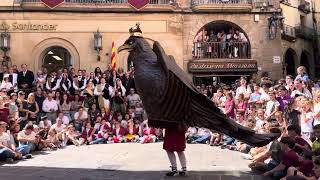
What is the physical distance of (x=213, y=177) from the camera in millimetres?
8766

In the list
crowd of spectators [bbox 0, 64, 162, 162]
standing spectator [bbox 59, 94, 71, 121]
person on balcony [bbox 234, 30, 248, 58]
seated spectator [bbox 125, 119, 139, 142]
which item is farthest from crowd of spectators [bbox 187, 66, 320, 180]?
person on balcony [bbox 234, 30, 248, 58]

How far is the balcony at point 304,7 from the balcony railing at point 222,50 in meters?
8.59

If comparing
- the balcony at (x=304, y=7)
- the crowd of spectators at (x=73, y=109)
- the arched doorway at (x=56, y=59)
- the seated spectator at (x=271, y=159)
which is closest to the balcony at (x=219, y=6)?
the arched doorway at (x=56, y=59)

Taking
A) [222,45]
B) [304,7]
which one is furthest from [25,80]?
[304,7]

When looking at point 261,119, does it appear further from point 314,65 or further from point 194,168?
point 314,65

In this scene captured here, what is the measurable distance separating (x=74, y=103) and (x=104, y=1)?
9317mm

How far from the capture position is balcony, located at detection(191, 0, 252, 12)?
26.2 metres

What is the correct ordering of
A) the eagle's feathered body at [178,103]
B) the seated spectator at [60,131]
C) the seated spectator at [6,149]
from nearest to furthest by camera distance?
the eagle's feathered body at [178,103] → the seated spectator at [6,149] → the seated spectator at [60,131]

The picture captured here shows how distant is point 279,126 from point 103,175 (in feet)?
14.1

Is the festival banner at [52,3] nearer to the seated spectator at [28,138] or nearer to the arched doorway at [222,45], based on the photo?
the arched doorway at [222,45]

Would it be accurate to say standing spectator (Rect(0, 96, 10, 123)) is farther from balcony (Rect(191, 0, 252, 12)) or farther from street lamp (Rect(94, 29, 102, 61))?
balcony (Rect(191, 0, 252, 12))

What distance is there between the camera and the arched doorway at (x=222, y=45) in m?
26.5

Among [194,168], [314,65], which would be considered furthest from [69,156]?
[314,65]

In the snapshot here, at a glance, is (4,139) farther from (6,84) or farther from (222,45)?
(222,45)
